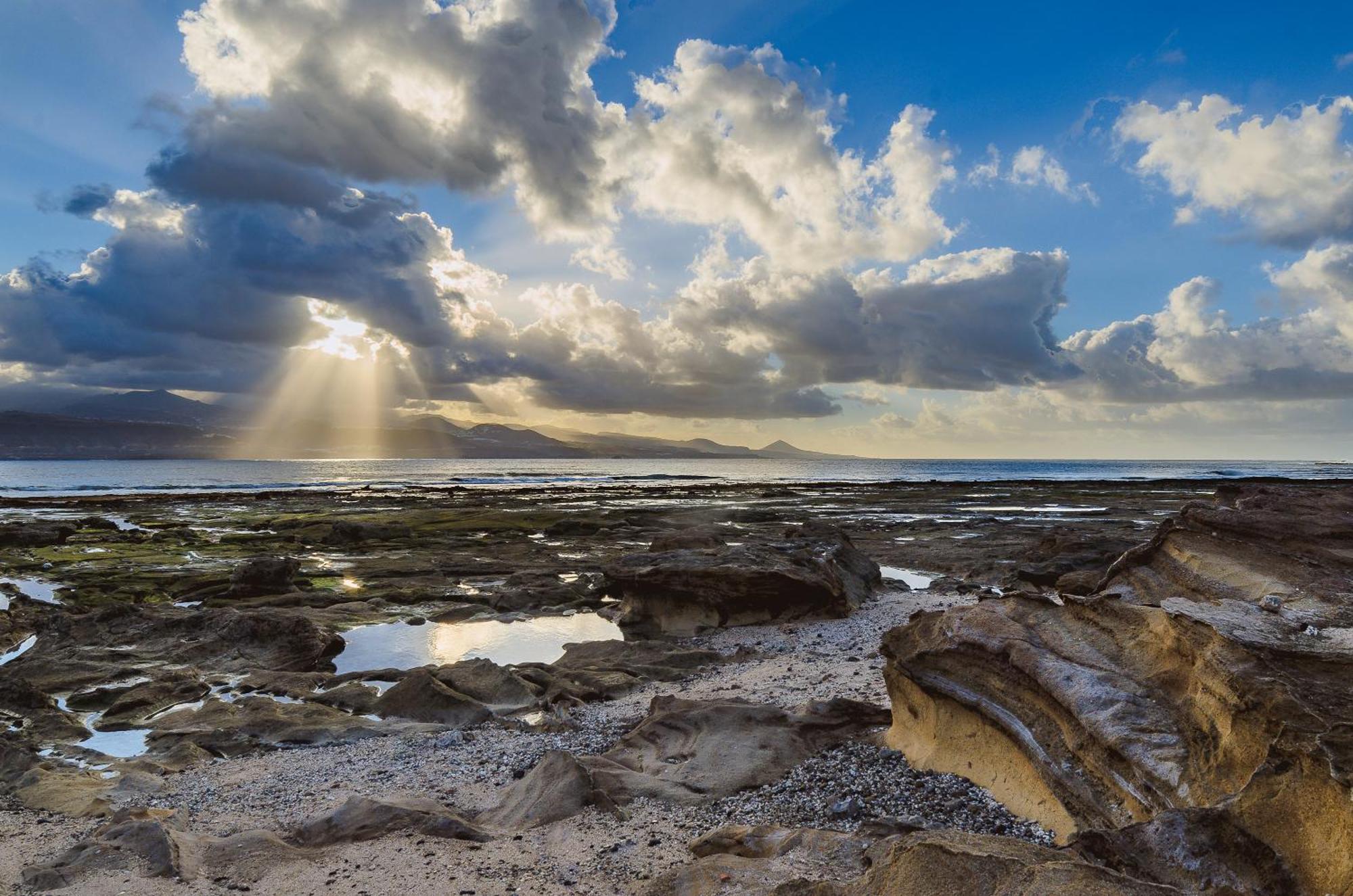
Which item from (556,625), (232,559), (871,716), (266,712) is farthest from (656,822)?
(232,559)

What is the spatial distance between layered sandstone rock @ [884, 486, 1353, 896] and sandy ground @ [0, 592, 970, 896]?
125 inches

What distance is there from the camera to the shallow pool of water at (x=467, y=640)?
56.0 ft

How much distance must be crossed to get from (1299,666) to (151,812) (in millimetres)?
11074

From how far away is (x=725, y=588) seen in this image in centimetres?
1905

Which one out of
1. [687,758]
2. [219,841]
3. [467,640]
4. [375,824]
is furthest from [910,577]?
[219,841]

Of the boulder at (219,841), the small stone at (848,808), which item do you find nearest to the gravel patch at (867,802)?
the small stone at (848,808)

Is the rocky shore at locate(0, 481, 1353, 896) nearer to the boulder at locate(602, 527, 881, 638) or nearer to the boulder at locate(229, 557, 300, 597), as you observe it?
the boulder at locate(602, 527, 881, 638)

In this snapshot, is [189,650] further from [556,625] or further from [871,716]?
[871,716]

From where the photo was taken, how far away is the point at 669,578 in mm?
19562

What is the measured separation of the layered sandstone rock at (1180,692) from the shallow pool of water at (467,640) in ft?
33.8

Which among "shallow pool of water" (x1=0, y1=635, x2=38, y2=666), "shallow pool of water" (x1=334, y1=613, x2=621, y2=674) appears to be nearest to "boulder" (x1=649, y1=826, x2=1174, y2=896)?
"shallow pool of water" (x1=334, y1=613, x2=621, y2=674)

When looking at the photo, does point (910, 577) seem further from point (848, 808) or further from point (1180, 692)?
point (1180, 692)

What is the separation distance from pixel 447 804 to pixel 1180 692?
768cm

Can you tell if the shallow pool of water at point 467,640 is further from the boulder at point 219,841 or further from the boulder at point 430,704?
the boulder at point 219,841
